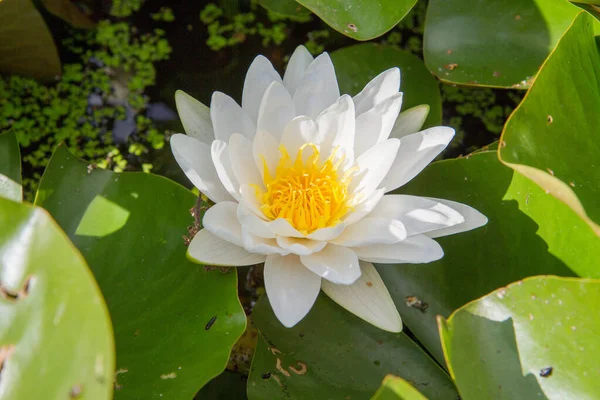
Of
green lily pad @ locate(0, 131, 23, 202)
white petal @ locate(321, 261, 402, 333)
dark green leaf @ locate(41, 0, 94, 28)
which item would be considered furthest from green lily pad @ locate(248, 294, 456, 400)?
dark green leaf @ locate(41, 0, 94, 28)

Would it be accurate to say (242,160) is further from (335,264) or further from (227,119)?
(335,264)

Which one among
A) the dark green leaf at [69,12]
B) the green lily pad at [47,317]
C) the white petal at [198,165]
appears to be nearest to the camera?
the green lily pad at [47,317]

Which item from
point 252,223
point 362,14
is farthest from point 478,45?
point 252,223

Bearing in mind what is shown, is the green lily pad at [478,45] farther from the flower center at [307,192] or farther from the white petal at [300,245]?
the white petal at [300,245]

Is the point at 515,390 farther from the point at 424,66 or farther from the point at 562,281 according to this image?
the point at 424,66

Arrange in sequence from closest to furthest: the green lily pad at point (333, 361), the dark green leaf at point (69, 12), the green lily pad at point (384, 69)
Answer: the green lily pad at point (333, 361)
the green lily pad at point (384, 69)
the dark green leaf at point (69, 12)

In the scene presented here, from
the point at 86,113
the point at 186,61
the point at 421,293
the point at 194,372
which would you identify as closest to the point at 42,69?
the point at 86,113

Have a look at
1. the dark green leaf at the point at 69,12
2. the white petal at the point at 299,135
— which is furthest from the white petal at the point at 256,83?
the dark green leaf at the point at 69,12

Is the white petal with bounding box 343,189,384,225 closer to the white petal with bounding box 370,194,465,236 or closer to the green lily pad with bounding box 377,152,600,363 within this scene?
the white petal with bounding box 370,194,465,236
